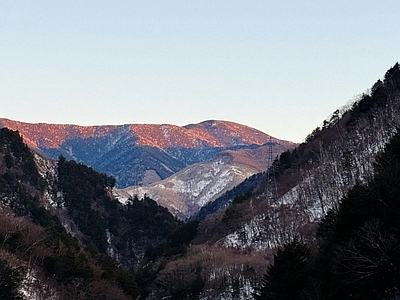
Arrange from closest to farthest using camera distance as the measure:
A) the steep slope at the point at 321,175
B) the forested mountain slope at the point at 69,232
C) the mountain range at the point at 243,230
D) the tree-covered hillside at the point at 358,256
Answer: the tree-covered hillside at the point at 358,256 < the mountain range at the point at 243,230 < the forested mountain slope at the point at 69,232 < the steep slope at the point at 321,175

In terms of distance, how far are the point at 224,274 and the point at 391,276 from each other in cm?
4237

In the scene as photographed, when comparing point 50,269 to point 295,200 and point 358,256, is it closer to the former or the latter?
point 295,200

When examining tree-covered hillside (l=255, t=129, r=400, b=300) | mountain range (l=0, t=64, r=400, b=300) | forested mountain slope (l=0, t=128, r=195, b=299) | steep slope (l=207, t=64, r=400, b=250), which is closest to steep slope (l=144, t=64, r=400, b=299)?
steep slope (l=207, t=64, r=400, b=250)

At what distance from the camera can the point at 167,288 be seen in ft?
222

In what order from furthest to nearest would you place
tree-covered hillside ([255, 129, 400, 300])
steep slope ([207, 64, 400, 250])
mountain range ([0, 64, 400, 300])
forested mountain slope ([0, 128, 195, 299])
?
steep slope ([207, 64, 400, 250]) → forested mountain slope ([0, 128, 195, 299]) → mountain range ([0, 64, 400, 300]) → tree-covered hillside ([255, 129, 400, 300])

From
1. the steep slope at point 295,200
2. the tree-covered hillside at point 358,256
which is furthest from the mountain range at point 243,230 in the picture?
the steep slope at point 295,200

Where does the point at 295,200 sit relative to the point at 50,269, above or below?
above

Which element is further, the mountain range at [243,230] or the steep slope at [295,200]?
the steep slope at [295,200]

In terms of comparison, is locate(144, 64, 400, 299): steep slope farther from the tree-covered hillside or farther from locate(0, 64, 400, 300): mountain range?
the tree-covered hillside

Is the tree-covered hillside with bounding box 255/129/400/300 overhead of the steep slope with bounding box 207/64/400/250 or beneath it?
beneath

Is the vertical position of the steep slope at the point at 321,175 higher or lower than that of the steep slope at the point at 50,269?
higher

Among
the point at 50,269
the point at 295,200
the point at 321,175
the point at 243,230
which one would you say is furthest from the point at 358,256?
the point at 243,230

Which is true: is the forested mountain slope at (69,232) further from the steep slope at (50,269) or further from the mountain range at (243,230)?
the mountain range at (243,230)

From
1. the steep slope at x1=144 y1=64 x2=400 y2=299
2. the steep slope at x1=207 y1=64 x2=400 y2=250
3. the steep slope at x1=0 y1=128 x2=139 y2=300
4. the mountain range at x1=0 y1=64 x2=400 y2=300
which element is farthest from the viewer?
the steep slope at x1=207 y1=64 x2=400 y2=250
